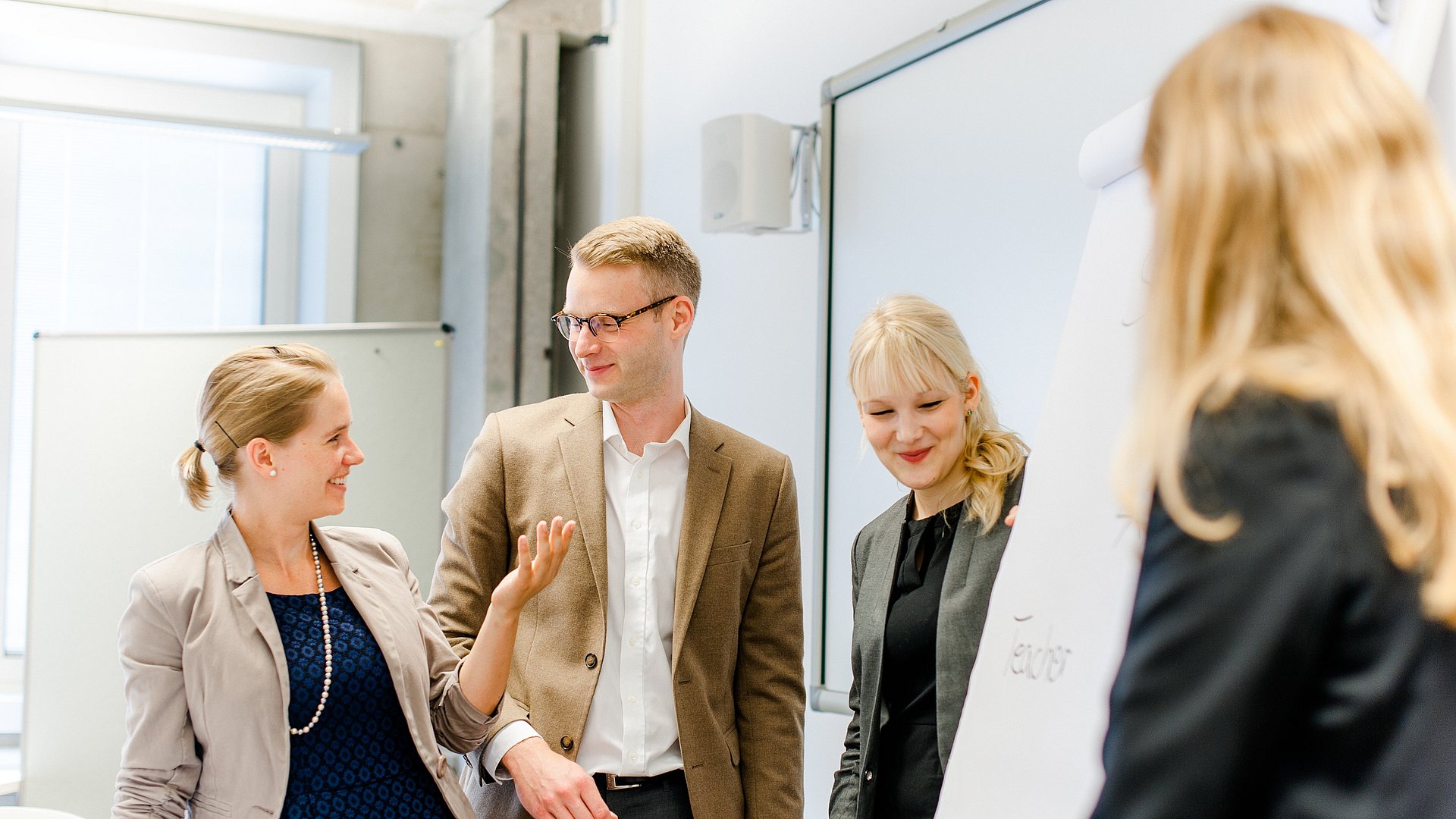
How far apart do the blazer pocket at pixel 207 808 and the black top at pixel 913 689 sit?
931 mm

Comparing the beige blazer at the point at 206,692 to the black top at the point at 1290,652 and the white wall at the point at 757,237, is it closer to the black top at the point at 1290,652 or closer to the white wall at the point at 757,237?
the black top at the point at 1290,652

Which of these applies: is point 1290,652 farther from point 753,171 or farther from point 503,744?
point 753,171

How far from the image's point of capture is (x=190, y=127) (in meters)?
3.97

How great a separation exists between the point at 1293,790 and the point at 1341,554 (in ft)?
0.50

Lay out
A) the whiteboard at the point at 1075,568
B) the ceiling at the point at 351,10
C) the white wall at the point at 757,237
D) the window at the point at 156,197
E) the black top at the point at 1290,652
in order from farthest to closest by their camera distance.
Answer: the window at the point at 156,197 → the ceiling at the point at 351,10 → the white wall at the point at 757,237 → the whiteboard at the point at 1075,568 → the black top at the point at 1290,652

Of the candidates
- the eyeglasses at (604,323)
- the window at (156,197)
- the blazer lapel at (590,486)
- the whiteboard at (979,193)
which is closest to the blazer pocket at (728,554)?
the blazer lapel at (590,486)

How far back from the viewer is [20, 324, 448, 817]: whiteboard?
3.55 m

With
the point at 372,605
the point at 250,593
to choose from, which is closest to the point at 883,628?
the point at 372,605

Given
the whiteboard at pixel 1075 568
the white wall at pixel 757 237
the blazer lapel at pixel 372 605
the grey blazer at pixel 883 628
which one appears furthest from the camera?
the white wall at pixel 757 237

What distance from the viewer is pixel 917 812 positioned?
1680 mm

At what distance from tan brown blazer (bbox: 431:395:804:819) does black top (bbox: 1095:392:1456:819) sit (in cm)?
131

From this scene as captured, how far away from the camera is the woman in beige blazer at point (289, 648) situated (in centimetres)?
170

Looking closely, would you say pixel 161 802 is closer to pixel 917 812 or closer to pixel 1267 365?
pixel 917 812

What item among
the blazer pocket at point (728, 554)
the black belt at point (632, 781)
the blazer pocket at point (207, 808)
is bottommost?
the black belt at point (632, 781)
